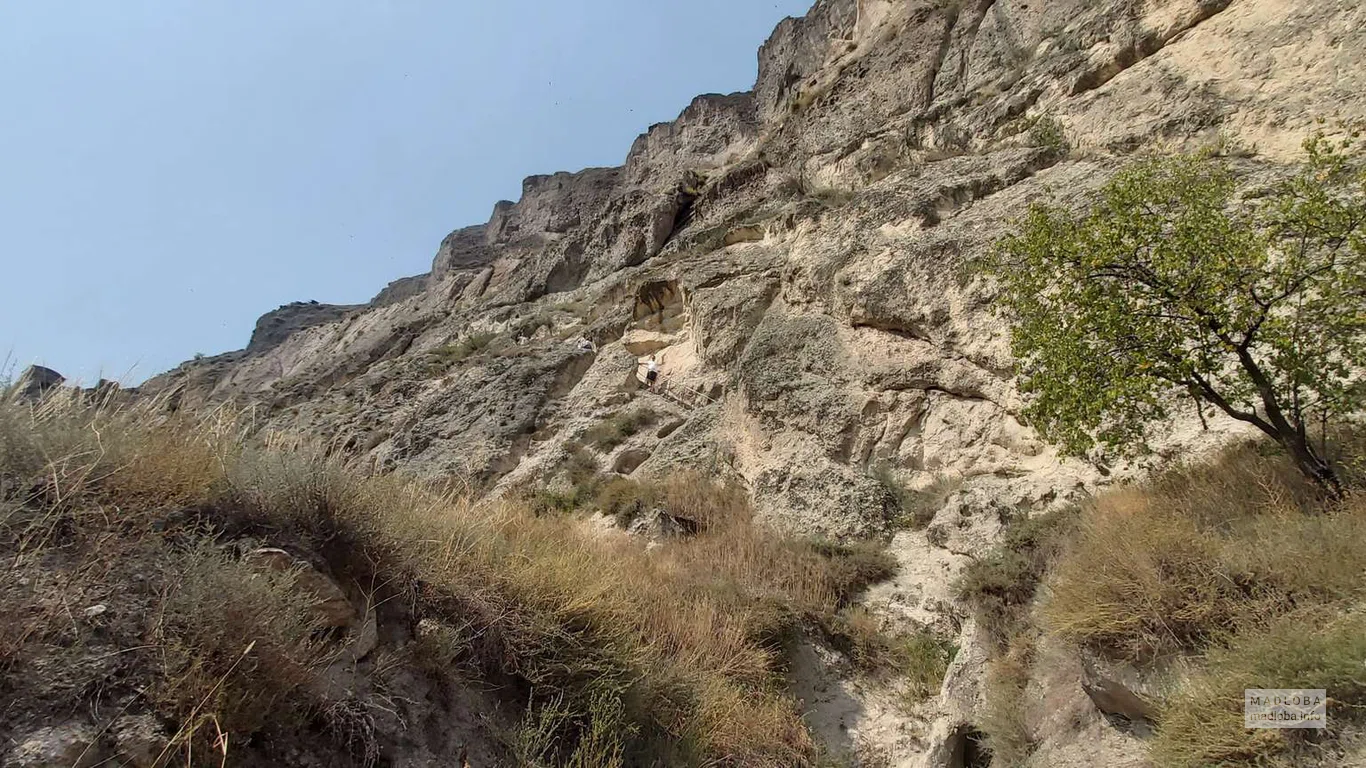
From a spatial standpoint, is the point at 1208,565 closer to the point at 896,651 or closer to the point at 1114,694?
the point at 1114,694

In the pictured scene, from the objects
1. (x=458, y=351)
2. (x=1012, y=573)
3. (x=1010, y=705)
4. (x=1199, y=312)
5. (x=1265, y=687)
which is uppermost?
(x=458, y=351)

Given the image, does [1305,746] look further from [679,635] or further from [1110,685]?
[679,635]

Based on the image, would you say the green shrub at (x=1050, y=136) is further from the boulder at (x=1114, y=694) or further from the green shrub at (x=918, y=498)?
the boulder at (x=1114, y=694)

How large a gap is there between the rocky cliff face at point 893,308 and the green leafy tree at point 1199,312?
1519 millimetres

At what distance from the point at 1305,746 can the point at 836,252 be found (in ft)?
29.3

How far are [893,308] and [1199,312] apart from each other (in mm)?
4829

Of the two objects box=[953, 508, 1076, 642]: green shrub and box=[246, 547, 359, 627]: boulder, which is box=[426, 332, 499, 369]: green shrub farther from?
box=[246, 547, 359, 627]: boulder

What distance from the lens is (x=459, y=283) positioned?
36.6 meters

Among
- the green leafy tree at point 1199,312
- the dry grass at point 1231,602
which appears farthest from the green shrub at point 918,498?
the dry grass at point 1231,602

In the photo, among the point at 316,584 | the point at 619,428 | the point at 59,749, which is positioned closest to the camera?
the point at 59,749

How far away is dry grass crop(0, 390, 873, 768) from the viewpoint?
2.89 metres

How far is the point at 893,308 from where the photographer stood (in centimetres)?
936

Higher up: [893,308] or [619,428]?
[893,308]

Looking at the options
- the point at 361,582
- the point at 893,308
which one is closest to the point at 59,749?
the point at 361,582
